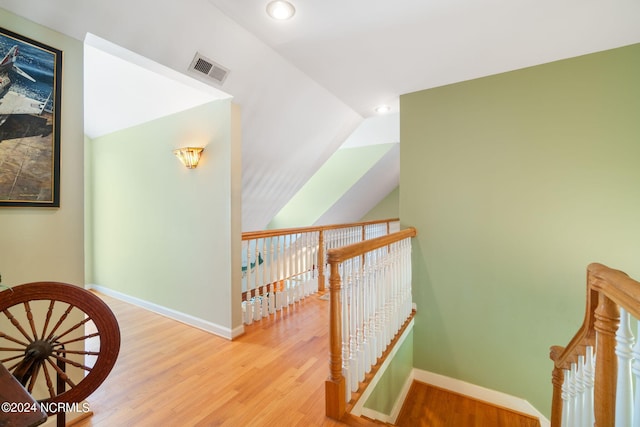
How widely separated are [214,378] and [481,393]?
2.44 meters

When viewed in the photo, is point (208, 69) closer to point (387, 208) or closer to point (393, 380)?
point (393, 380)

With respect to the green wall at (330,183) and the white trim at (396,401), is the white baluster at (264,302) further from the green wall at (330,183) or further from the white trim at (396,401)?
the green wall at (330,183)

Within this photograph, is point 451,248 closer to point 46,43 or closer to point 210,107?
point 210,107

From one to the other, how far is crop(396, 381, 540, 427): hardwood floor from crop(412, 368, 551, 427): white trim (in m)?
0.04

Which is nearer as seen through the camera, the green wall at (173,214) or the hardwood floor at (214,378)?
the hardwood floor at (214,378)

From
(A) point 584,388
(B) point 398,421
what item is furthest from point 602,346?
(B) point 398,421

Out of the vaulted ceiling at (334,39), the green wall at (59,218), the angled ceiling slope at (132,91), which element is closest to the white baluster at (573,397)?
the vaulted ceiling at (334,39)

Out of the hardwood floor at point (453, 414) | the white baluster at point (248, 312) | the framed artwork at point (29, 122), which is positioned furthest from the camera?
the white baluster at point (248, 312)

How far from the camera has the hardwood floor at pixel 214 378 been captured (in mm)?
1577

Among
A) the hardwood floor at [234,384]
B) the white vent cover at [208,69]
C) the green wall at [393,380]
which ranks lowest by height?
the green wall at [393,380]

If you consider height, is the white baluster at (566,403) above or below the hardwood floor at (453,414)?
above

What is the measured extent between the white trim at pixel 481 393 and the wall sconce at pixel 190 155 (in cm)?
316

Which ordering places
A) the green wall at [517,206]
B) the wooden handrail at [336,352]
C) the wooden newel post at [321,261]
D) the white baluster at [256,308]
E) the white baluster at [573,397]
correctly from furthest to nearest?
the wooden newel post at [321,261]
the white baluster at [256,308]
the green wall at [517,206]
the wooden handrail at [336,352]
the white baluster at [573,397]

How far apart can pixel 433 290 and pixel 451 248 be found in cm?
48
